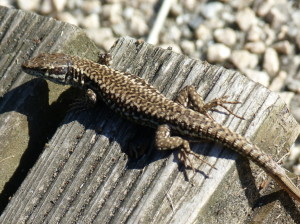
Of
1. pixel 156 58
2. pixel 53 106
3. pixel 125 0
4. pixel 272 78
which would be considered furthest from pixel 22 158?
pixel 125 0

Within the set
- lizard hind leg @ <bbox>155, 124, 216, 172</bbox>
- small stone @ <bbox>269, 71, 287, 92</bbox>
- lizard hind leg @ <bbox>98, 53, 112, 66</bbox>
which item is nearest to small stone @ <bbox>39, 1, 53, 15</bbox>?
small stone @ <bbox>269, 71, 287, 92</bbox>

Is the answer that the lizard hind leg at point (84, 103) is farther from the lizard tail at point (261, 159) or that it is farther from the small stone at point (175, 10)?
the small stone at point (175, 10)

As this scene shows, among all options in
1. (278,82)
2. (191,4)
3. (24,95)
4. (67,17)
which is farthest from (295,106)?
(24,95)

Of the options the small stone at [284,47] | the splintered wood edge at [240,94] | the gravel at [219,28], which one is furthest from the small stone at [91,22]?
the splintered wood edge at [240,94]

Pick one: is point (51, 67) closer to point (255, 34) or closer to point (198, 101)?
point (198, 101)

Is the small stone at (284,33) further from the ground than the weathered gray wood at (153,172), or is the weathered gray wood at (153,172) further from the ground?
the small stone at (284,33)

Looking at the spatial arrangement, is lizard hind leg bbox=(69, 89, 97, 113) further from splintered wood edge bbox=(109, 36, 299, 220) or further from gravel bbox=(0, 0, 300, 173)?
gravel bbox=(0, 0, 300, 173)

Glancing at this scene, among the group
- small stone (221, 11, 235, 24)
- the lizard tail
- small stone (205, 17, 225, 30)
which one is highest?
small stone (221, 11, 235, 24)

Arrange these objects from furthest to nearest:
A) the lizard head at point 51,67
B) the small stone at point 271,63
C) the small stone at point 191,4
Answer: the small stone at point 191,4, the small stone at point 271,63, the lizard head at point 51,67
